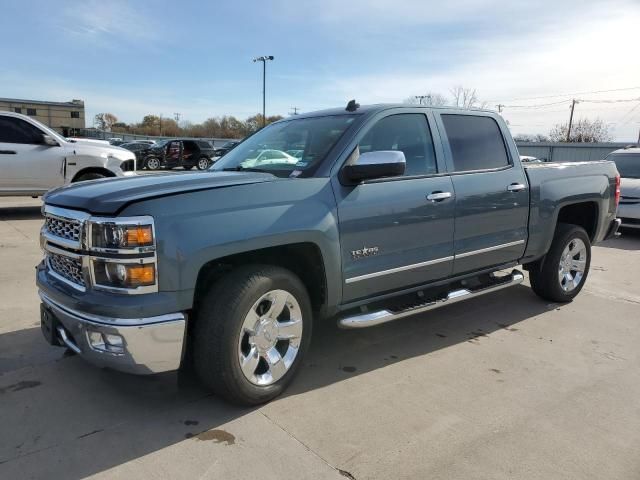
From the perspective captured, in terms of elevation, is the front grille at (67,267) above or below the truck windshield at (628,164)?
below

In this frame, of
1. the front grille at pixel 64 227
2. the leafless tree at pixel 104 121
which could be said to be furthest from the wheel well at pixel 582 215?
the leafless tree at pixel 104 121

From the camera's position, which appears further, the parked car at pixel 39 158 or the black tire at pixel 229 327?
the parked car at pixel 39 158

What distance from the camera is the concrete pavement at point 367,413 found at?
263 cm

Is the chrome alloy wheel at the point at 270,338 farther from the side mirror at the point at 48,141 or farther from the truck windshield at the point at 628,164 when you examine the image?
the truck windshield at the point at 628,164

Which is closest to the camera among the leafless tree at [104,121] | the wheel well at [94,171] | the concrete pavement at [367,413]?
the concrete pavement at [367,413]

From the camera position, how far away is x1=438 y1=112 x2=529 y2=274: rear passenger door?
4.24 metres

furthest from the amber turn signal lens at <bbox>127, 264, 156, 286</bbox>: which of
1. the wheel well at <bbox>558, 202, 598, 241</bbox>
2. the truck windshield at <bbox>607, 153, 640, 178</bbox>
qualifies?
the truck windshield at <bbox>607, 153, 640, 178</bbox>

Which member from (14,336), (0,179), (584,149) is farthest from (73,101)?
(14,336)

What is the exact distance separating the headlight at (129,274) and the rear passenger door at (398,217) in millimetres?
1257

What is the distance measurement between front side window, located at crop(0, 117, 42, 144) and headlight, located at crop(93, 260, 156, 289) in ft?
27.2

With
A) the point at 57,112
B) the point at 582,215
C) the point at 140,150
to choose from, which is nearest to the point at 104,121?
the point at 57,112

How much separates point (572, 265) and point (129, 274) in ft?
15.3

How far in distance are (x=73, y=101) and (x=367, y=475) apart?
94797mm

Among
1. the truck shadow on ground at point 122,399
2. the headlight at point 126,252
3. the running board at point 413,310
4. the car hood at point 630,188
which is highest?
the car hood at point 630,188
